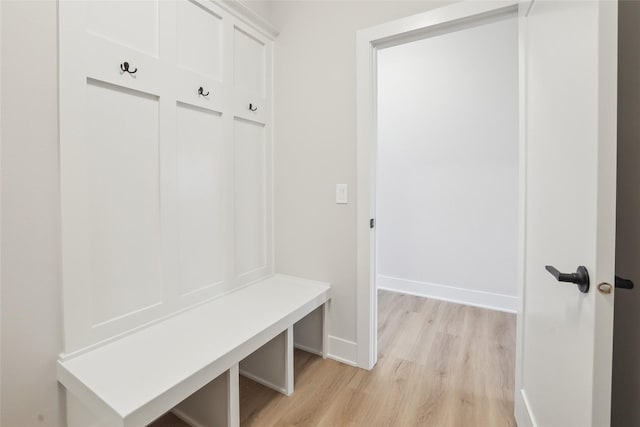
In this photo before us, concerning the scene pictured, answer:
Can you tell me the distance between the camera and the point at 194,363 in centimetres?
113

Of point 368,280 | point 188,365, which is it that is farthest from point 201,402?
point 368,280

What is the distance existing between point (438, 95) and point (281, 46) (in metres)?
1.71

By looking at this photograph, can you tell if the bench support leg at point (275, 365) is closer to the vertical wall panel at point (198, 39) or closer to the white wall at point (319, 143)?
the white wall at point (319, 143)

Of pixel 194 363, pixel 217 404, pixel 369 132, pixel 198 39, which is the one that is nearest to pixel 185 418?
pixel 217 404

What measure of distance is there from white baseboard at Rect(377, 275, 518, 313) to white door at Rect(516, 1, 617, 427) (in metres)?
1.61

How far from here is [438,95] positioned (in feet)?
9.73

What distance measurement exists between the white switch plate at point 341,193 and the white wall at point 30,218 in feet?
4.49

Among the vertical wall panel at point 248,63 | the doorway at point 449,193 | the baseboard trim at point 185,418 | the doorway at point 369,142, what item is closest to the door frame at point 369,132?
the doorway at point 369,142

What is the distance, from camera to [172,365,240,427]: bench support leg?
4.19 ft

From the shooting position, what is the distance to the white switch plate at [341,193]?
6.19 ft

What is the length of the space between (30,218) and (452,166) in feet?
10.0

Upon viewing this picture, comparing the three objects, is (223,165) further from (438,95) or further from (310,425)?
(438,95)

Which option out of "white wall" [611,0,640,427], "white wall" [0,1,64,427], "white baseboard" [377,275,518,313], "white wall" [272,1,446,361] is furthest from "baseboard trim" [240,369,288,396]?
"white baseboard" [377,275,518,313]

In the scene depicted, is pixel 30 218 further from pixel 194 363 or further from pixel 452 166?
pixel 452 166
